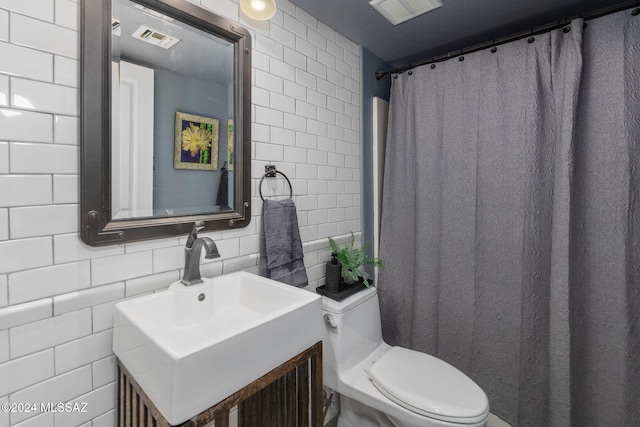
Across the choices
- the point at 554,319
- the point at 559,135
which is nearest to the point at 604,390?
the point at 554,319

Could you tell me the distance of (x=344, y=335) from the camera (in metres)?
1.46

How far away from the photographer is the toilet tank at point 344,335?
4.73 ft

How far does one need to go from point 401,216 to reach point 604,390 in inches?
49.0

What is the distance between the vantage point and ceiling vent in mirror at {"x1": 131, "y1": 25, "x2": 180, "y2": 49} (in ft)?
3.34

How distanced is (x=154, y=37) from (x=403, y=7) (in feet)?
3.84

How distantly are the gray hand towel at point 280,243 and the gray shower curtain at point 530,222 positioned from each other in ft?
2.75

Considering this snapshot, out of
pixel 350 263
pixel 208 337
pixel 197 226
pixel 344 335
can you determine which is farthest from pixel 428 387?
pixel 197 226

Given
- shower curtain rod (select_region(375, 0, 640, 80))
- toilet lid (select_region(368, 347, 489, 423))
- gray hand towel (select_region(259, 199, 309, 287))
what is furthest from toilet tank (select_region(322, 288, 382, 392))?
shower curtain rod (select_region(375, 0, 640, 80))

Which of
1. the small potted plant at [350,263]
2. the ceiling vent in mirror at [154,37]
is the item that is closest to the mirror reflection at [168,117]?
the ceiling vent in mirror at [154,37]

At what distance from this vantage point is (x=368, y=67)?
6.58 feet

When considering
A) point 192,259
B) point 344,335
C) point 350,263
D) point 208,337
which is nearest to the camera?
point 208,337

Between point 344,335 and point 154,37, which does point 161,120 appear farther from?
point 344,335

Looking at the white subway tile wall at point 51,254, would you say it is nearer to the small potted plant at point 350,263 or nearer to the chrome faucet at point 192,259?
the chrome faucet at point 192,259

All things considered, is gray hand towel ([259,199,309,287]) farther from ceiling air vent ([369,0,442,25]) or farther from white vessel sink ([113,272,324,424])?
ceiling air vent ([369,0,442,25])
